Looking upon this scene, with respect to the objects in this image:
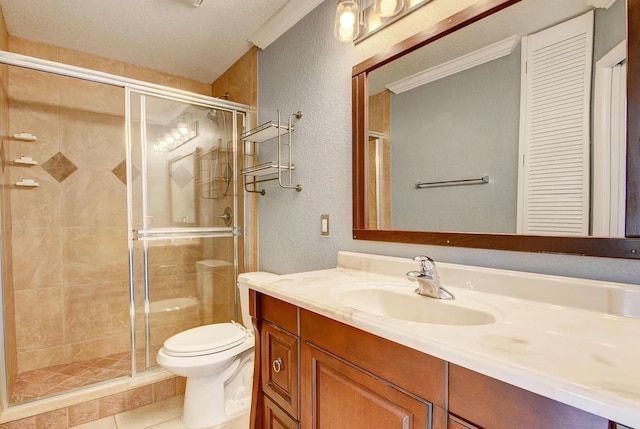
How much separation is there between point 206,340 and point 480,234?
5.13 ft

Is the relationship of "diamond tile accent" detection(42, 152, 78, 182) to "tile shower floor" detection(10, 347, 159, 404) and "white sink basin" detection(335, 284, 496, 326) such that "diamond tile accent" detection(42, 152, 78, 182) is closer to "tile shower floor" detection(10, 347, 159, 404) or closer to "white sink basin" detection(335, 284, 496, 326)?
"tile shower floor" detection(10, 347, 159, 404)

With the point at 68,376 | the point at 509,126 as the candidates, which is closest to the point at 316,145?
the point at 509,126

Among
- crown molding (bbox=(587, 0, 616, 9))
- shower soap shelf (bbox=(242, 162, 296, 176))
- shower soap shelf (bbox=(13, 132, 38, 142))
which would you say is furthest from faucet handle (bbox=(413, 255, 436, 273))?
shower soap shelf (bbox=(13, 132, 38, 142))

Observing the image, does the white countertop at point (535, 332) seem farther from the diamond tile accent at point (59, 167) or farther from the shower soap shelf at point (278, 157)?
the diamond tile accent at point (59, 167)

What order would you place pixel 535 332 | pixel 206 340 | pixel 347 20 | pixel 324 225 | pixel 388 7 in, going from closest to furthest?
1. pixel 535 332
2. pixel 388 7
3. pixel 347 20
4. pixel 324 225
5. pixel 206 340

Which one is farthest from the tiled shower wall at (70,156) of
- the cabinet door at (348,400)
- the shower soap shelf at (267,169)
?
the cabinet door at (348,400)

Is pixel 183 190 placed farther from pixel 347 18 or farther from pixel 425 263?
pixel 425 263

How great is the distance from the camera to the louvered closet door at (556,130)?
833mm

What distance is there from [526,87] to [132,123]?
7.03ft

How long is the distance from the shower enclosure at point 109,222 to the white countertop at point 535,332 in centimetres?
137

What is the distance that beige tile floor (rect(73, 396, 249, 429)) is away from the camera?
175 centimetres

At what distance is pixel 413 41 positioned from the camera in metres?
1.22

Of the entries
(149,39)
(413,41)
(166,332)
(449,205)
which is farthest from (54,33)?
(449,205)

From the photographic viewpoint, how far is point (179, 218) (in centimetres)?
221
